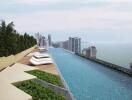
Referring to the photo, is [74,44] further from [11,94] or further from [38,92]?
[11,94]

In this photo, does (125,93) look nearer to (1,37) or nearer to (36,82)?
(36,82)

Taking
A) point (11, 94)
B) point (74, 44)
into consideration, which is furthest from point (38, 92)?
point (74, 44)

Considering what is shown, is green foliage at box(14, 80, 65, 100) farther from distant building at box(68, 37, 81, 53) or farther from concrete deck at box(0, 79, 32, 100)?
distant building at box(68, 37, 81, 53)

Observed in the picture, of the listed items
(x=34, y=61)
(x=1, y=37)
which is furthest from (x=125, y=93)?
(x=1, y=37)

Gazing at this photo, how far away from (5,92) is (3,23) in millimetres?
29607

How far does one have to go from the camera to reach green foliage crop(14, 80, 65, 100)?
17594 millimetres

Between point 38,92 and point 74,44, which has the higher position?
point 38,92

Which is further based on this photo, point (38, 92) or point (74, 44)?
point (74, 44)

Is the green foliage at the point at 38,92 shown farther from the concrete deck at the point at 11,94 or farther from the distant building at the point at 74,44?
the distant building at the point at 74,44

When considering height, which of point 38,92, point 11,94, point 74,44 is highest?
point 11,94

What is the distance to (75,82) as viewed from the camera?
26.7 meters

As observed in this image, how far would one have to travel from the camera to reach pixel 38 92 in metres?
18.7

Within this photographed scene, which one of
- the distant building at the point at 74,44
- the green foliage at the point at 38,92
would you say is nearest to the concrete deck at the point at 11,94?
the green foliage at the point at 38,92

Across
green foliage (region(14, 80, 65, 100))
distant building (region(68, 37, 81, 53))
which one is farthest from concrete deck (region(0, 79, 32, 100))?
distant building (region(68, 37, 81, 53))
